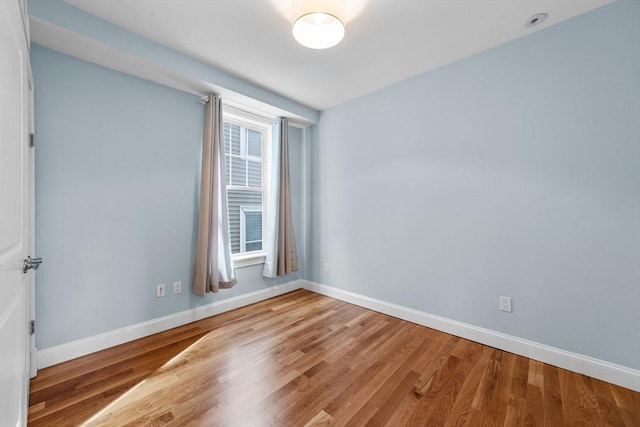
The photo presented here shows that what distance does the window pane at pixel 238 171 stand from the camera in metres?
3.36

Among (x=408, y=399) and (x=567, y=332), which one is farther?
(x=567, y=332)

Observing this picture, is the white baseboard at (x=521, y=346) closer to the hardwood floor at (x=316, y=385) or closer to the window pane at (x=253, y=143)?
the hardwood floor at (x=316, y=385)

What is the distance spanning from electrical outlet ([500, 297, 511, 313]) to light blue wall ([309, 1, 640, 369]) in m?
0.04

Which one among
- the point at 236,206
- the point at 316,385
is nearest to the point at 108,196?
the point at 236,206

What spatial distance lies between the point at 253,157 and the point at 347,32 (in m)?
1.98

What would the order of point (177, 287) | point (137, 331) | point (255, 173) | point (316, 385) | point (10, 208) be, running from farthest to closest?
point (255, 173) < point (177, 287) < point (137, 331) < point (316, 385) < point (10, 208)

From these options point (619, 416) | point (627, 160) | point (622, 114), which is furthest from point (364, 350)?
point (622, 114)

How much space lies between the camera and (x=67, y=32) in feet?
6.03

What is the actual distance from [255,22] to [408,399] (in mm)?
2888

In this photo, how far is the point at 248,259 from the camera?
338cm

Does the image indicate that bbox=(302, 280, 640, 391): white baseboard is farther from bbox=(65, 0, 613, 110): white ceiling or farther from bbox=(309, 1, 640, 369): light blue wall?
bbox=(65, 0, 613, 110): white ceiling

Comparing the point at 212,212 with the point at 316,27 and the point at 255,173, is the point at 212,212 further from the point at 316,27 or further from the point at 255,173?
the point at 316,27

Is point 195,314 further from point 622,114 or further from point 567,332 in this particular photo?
point 622,114

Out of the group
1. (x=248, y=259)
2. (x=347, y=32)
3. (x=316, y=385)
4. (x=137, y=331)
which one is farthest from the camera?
(x=248, y=259)
